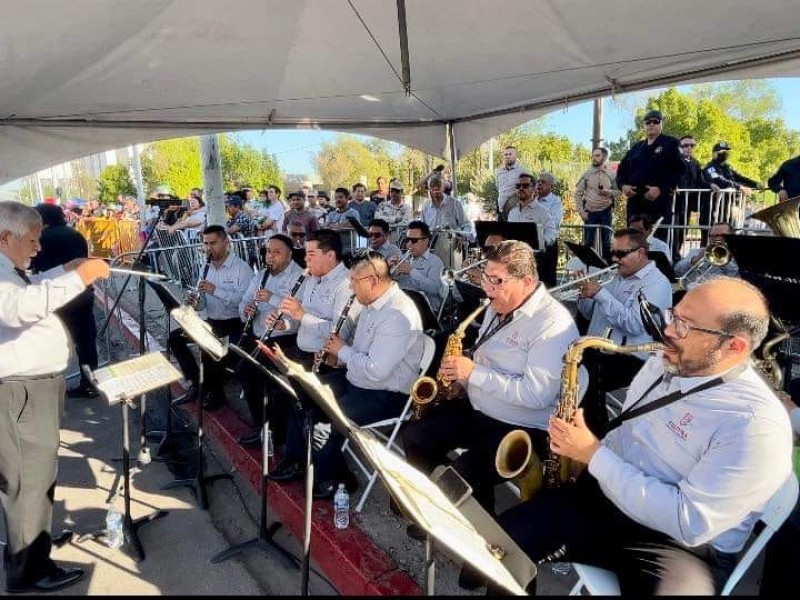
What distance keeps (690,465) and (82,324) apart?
18.9 ft

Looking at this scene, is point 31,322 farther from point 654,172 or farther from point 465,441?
point 654,172

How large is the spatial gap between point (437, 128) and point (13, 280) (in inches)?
229

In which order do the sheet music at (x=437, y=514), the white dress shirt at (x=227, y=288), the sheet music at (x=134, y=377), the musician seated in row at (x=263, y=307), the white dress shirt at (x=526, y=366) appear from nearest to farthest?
the sheet music at (x=437, y=514) < the white dress shirt at (x=526, y=366) < the sheet music at (x=134, y=377) < the musician seated in row at (x=263, y=307) < the white dress shirt at (x=227, y=288)

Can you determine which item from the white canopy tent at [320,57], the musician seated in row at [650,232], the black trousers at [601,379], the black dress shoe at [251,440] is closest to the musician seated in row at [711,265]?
the musician seated in row at [650,232]

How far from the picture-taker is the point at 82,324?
5.84 m

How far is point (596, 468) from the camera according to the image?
210 cm

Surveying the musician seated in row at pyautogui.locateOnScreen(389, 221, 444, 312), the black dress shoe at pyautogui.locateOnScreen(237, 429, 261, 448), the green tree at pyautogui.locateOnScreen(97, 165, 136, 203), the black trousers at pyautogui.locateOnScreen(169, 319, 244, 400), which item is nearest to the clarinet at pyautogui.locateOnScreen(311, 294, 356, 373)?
the black dress shoe at pyautogui.locateOnScreen(237, 429, 261, 448)

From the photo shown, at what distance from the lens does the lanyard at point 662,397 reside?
2027mm

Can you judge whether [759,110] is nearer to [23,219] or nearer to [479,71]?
[479,71]

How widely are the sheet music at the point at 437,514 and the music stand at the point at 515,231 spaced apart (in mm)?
4130

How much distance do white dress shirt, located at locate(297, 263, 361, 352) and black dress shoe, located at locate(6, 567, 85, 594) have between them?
2.10 meters

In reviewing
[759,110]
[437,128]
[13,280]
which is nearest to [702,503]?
[13,280]

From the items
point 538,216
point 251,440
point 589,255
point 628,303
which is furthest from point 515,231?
point 251,440

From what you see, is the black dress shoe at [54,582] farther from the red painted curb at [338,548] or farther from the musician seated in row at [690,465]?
the musician seated in row at [690,465]
